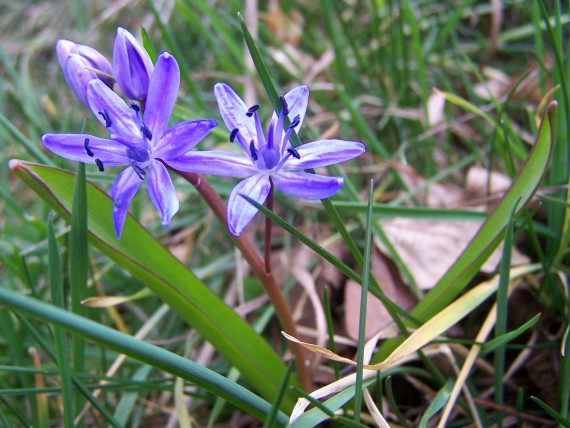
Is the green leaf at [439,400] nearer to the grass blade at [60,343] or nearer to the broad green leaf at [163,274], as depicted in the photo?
the broad green leaf at [163,274]

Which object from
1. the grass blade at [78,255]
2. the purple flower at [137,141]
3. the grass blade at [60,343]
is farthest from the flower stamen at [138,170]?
the grass blade at [60,343]

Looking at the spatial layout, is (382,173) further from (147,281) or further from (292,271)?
(147,281)

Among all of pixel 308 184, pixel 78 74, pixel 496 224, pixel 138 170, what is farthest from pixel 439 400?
pixel 78 74

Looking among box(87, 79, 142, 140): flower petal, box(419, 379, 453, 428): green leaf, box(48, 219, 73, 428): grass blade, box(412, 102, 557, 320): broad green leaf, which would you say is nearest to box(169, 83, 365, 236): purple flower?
box(87, 79, 142, 140): flower petal

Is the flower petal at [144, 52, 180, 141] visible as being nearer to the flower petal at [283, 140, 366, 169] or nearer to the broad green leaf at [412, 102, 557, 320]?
the flower petal at [283, 140, 366, 169]

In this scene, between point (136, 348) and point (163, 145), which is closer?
point (136, 348)

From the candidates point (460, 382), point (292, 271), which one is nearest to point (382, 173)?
point (292, 271)

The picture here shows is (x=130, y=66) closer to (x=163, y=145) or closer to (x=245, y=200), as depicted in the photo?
(x=163, y=145)
